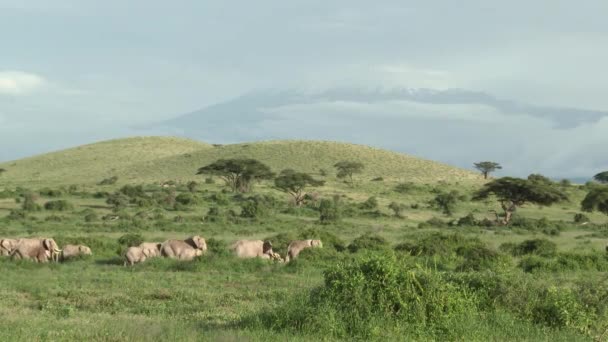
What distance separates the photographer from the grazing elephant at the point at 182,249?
22.1 meters

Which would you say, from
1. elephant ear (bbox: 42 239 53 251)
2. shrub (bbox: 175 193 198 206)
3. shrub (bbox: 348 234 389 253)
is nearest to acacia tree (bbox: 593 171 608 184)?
shrub (bbox: 175 193 198 206)

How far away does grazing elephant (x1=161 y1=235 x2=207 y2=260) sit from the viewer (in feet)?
72.5

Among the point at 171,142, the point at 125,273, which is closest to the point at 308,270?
the point at 125,273

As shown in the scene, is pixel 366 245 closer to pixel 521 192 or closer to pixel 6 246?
pixel 6 246

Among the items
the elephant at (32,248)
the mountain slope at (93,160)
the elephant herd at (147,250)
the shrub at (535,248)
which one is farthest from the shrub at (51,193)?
the shrub at (535,248)

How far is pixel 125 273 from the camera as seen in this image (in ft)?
62.9

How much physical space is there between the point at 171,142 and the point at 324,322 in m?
128

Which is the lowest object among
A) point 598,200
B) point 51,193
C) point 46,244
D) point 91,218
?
point 91,218

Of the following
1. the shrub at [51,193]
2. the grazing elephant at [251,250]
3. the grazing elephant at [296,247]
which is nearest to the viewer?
the grazing elephant at [251,250]

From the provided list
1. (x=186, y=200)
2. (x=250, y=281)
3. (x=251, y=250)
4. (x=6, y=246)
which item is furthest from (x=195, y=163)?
(x=250, y=281)

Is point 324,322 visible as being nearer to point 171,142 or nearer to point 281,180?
point 281,180

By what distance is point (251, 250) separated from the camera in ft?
74.8

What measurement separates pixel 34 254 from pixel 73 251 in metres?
1.18

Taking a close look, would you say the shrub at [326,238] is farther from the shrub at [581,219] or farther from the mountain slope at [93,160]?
the mountain slope at [93,160]
